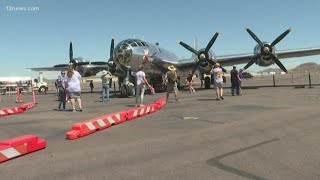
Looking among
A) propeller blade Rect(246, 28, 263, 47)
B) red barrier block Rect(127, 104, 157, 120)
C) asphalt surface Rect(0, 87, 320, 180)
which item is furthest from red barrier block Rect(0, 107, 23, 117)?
propeller blade Rect(246, 28, 263, 47)

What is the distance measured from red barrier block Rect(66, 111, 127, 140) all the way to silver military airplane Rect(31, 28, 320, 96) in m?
12.9

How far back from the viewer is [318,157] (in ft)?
19.9

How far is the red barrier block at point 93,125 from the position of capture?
27.9ft

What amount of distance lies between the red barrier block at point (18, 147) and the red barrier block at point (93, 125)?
3.69 feet

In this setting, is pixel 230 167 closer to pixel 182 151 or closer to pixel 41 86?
pixel 182 151

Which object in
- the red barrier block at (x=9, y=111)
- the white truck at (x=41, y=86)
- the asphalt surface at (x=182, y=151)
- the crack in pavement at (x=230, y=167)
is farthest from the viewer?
the white truck at (x=41, y=86)

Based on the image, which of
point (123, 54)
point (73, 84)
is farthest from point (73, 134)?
point (123, 54)

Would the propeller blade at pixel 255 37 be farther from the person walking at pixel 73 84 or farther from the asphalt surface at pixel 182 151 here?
the asphalt surface at pixel 182 151

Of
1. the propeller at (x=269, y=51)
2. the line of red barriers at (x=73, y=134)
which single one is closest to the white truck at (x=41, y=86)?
the propeller at (x=269, y=51)

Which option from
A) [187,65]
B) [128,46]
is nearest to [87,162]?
[128,46]

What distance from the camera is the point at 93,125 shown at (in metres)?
9.24

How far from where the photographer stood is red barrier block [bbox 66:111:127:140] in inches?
334

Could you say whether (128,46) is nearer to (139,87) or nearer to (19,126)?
(139,87)

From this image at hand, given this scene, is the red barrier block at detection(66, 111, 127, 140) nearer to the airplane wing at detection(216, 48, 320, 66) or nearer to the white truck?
the airplane wing at detection(216, 48, 320, 66)
